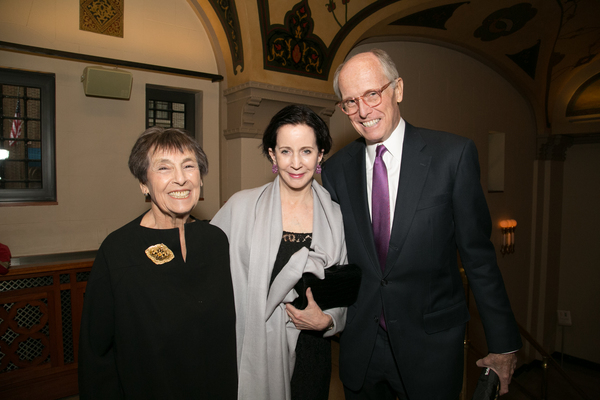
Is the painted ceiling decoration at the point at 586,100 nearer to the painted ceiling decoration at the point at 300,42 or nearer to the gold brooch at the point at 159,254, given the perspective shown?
the painted ceiling decoration at the point at 300,42

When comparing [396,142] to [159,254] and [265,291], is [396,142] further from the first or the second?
[159,254]

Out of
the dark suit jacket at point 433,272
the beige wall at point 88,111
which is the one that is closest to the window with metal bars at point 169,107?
the beige wall at point 88,111

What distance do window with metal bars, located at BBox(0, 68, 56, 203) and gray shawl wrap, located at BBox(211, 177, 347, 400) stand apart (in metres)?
2.63

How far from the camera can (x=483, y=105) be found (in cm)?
659

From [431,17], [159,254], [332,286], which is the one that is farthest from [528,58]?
[159,254]

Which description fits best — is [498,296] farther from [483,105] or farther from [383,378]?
[483,105]

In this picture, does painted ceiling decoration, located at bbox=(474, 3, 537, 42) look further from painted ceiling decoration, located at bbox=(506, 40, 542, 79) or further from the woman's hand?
the woman's hand

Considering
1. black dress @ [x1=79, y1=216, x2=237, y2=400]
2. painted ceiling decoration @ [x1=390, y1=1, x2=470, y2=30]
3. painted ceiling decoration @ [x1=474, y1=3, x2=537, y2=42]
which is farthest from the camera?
painted ceiling decoration @ [x1=474, y1=3, x2=537, y2=42]

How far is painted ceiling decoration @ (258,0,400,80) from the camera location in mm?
3615

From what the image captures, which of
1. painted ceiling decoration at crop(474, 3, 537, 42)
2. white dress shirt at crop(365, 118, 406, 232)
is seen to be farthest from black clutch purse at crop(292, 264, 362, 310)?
painted ceiling decoration at crop(474, 3, 537, 42)

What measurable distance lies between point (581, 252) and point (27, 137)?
997 cm

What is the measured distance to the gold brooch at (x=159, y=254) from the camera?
1224 millimetres

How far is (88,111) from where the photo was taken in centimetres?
345

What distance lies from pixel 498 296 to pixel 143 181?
4.56 feet
